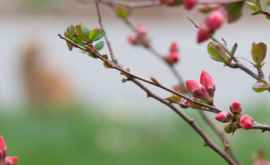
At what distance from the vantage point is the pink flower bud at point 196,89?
1226mm

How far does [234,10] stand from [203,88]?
0.17 metres

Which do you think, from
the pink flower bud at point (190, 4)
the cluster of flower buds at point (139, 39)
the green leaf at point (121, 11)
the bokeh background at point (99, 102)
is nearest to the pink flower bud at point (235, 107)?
the pink flower bud at point (190, 4)

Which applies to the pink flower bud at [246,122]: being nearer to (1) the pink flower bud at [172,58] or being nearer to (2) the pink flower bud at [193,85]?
(2) the pink flower bud at [193,85]

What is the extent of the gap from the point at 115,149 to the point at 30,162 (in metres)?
0.62

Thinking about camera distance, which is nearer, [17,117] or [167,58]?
[167,58]

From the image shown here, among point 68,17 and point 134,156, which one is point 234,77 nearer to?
point 134,156

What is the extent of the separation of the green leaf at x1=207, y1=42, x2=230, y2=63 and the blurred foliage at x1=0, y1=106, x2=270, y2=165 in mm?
3087

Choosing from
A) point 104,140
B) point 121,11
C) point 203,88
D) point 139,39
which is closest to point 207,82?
point 203,88

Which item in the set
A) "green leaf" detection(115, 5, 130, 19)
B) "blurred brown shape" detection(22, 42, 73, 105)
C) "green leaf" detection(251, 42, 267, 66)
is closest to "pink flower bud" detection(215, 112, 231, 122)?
"green leaf" detection(251, 42, 267, 66)

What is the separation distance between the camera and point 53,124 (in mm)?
5344

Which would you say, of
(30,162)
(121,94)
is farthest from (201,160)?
(121,94)

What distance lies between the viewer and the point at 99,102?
6121 mm

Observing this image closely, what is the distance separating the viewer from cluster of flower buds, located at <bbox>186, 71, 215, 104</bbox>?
48.3 inches

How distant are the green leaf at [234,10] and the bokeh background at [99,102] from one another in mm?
1996
